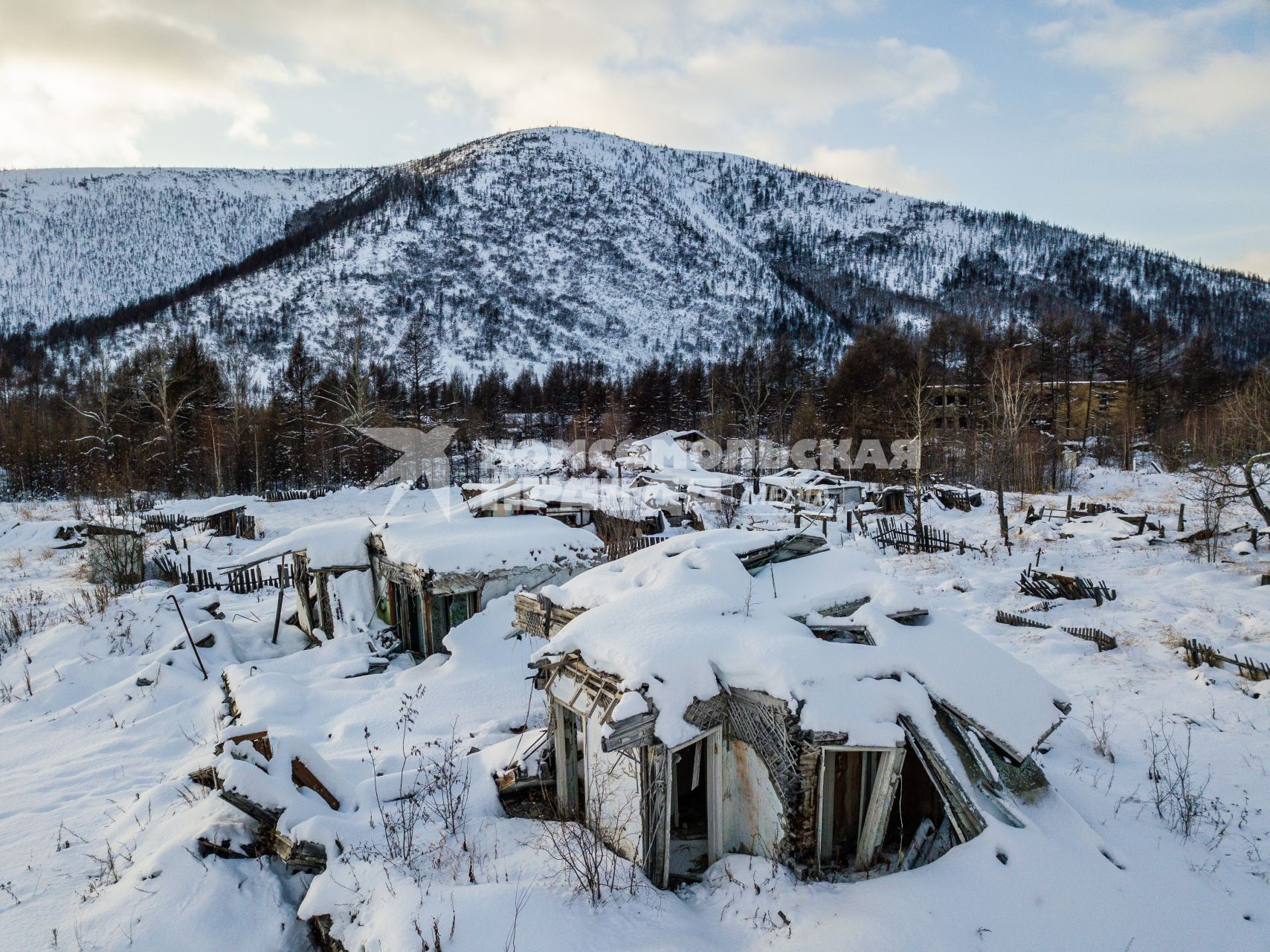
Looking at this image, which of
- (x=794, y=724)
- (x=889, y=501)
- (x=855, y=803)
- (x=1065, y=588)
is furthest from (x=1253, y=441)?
(x=794, y=724)

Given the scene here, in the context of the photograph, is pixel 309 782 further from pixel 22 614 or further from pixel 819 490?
pixel 819 490

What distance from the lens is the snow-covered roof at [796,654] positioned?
15.9 feet

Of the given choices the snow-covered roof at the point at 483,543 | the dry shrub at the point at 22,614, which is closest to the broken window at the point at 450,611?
the snow-covered roof at the point at 483,543

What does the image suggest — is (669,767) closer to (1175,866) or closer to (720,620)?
(720,620)

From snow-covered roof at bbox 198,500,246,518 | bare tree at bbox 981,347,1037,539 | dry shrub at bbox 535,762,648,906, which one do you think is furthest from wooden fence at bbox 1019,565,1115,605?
snow-covered roof at bbox 198,500,246,518

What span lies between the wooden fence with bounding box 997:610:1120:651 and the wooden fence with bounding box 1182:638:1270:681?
1.07 m

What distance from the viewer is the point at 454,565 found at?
432 inches

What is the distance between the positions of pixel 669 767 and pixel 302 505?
29.5 meters

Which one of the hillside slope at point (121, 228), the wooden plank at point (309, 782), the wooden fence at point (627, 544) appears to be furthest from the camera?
the hillside slope at point (121, 228)

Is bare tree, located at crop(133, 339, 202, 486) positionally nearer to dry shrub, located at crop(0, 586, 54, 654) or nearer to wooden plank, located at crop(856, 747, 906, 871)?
dry shrub, located at crop(0, 586, 54, 654)

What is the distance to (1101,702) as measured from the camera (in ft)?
29.4

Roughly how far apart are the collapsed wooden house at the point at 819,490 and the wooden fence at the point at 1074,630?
14.5 m

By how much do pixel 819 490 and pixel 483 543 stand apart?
2144cm

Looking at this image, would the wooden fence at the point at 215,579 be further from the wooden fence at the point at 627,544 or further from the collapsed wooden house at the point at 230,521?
the wooden fence at the point at 627,544
